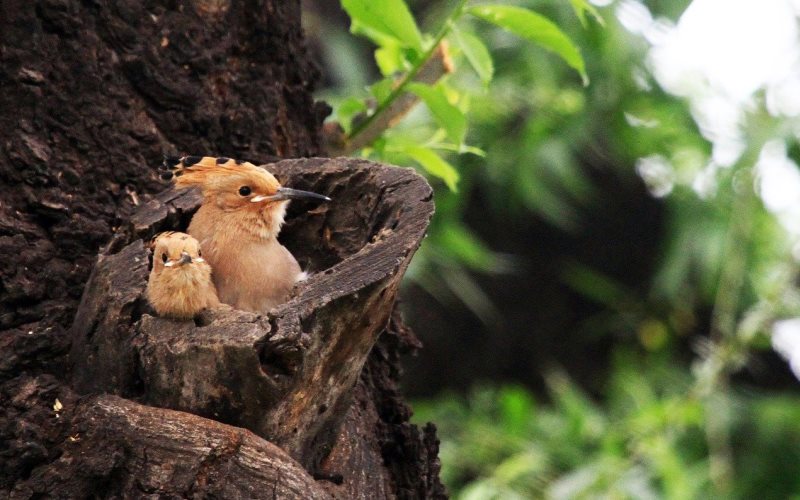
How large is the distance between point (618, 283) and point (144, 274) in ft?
21.9

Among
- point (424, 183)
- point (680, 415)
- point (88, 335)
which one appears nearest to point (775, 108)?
point (680, 415)

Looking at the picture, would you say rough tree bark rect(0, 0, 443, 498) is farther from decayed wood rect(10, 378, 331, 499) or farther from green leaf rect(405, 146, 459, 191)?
green leaf rect(405, 146, 459, 191)

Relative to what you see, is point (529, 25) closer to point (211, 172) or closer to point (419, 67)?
point (419, 67)

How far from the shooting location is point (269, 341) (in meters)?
2.59

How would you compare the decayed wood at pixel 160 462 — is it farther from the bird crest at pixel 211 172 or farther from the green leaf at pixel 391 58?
the green leaf at pixel 391 58

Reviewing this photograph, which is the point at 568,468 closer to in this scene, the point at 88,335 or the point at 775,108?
the point at 775,108

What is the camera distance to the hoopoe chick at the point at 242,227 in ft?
11.2

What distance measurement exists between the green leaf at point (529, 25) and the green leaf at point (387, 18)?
18 cm

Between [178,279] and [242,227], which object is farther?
[242,227]

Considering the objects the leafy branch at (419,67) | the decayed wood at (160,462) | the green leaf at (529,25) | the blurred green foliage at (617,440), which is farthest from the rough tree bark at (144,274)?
the blurred green foliage at (617,440)

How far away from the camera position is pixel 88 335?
286 centimetres

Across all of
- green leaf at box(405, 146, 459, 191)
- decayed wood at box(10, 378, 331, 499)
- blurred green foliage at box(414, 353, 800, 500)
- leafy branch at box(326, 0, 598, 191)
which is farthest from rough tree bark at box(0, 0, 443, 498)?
blurred green foliage at box(414, 353, 800, 500)

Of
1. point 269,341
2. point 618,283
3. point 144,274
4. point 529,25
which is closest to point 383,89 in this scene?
point 529,25

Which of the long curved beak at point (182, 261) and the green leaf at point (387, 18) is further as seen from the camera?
the green leaf at point (387, 18)
